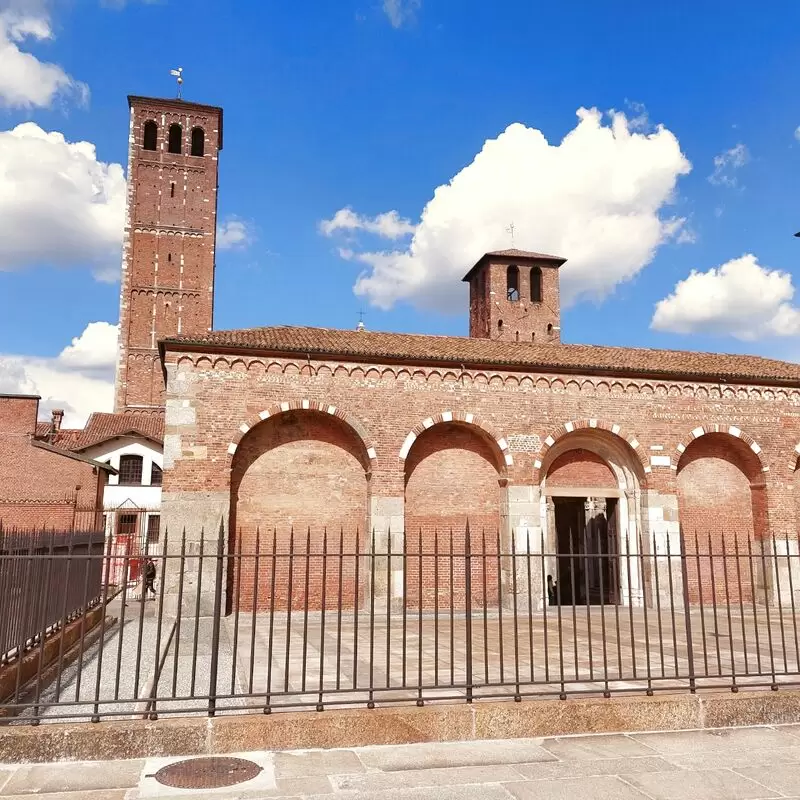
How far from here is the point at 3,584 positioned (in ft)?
21.5

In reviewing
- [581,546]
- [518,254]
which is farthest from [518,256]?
[581,546]

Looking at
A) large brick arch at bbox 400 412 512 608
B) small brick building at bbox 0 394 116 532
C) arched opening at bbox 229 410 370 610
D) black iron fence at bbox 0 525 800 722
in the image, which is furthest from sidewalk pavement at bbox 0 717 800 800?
small brick building at bbox 0 394 116 532

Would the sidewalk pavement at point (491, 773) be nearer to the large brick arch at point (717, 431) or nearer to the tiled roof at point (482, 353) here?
the tiled roof at point (482, 353)

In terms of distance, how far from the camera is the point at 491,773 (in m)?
4.92

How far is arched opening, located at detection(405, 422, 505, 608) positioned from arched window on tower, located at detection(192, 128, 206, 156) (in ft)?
104

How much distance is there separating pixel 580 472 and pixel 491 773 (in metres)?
12.8

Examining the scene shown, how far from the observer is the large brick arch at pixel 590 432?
1616 centimetres

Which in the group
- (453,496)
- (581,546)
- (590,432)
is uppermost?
(590,432)

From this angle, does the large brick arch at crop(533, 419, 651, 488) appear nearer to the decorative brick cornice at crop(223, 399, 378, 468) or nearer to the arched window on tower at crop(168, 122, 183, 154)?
the decorative brick cornice at crop(223, 399, 378, 468)

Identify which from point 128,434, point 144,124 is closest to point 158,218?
point 144,124

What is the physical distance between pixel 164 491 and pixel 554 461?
360 inches

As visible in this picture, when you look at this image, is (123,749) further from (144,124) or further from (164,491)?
(144,124)

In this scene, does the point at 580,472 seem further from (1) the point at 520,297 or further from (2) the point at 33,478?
(2) the point at 33,478

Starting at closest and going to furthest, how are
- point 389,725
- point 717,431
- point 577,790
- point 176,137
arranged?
point 577,790 → point 389,725 → point 717,431 → point 176,137
